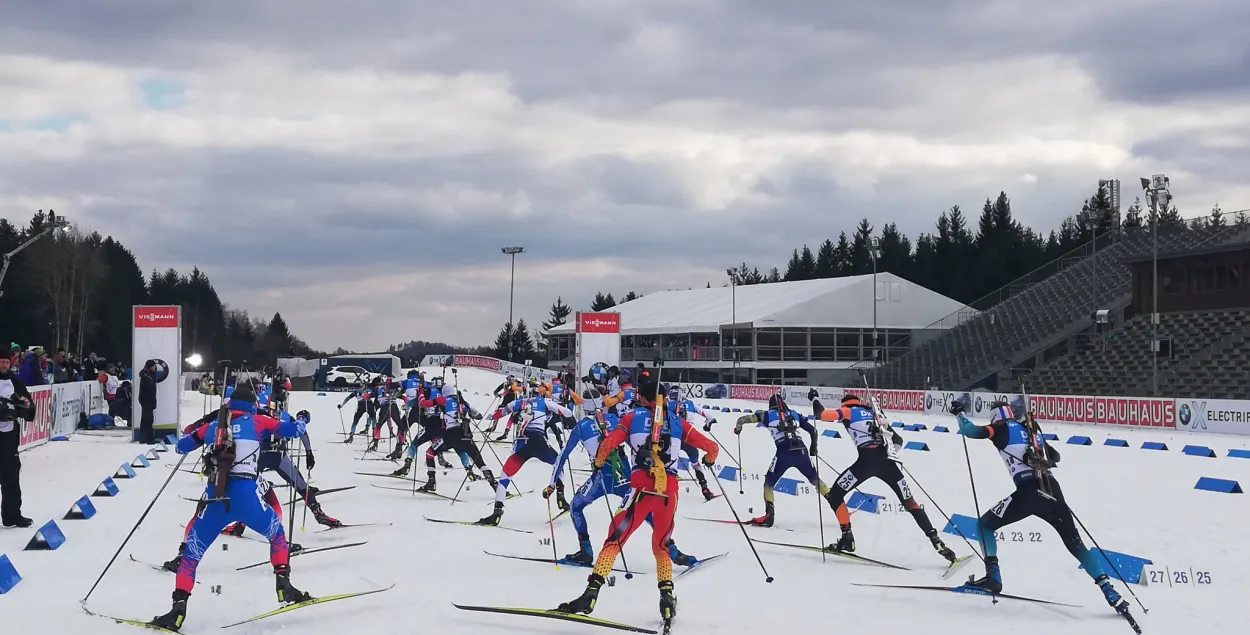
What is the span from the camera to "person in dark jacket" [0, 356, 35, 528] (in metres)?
13.1

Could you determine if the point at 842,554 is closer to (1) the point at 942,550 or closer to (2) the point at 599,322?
(1) the point at 942,550

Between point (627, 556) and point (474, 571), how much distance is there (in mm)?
1803

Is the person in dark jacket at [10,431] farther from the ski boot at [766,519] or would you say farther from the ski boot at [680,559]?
the ski boot at [766,519]

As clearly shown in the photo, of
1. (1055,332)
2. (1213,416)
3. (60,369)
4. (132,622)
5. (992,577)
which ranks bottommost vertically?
(132,622)

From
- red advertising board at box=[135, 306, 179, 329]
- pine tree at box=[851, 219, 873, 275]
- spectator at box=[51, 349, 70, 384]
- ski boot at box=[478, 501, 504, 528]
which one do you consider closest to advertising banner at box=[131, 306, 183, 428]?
red advertising board at box=[135, 306, 179, 329]

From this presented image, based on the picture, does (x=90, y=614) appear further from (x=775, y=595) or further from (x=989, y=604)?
(x=989, y=604)

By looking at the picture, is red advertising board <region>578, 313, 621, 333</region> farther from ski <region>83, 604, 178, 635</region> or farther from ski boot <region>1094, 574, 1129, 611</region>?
ski boot <region>1094, 574, 1129, 611</region>

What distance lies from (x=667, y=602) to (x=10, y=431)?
8.96 metres

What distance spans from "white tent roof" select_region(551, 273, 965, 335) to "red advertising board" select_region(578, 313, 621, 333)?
95.6ft

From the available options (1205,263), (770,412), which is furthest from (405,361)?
(770,412)

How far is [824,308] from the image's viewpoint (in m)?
64.6

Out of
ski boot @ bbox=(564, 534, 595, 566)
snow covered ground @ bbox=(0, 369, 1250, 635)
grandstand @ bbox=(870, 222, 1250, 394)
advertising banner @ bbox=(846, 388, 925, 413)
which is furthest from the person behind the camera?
grandstand @ bbox=(870, 222, 1250, 394)

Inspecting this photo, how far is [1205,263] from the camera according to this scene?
143ft

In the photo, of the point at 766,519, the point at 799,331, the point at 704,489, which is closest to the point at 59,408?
the point at 704,489
